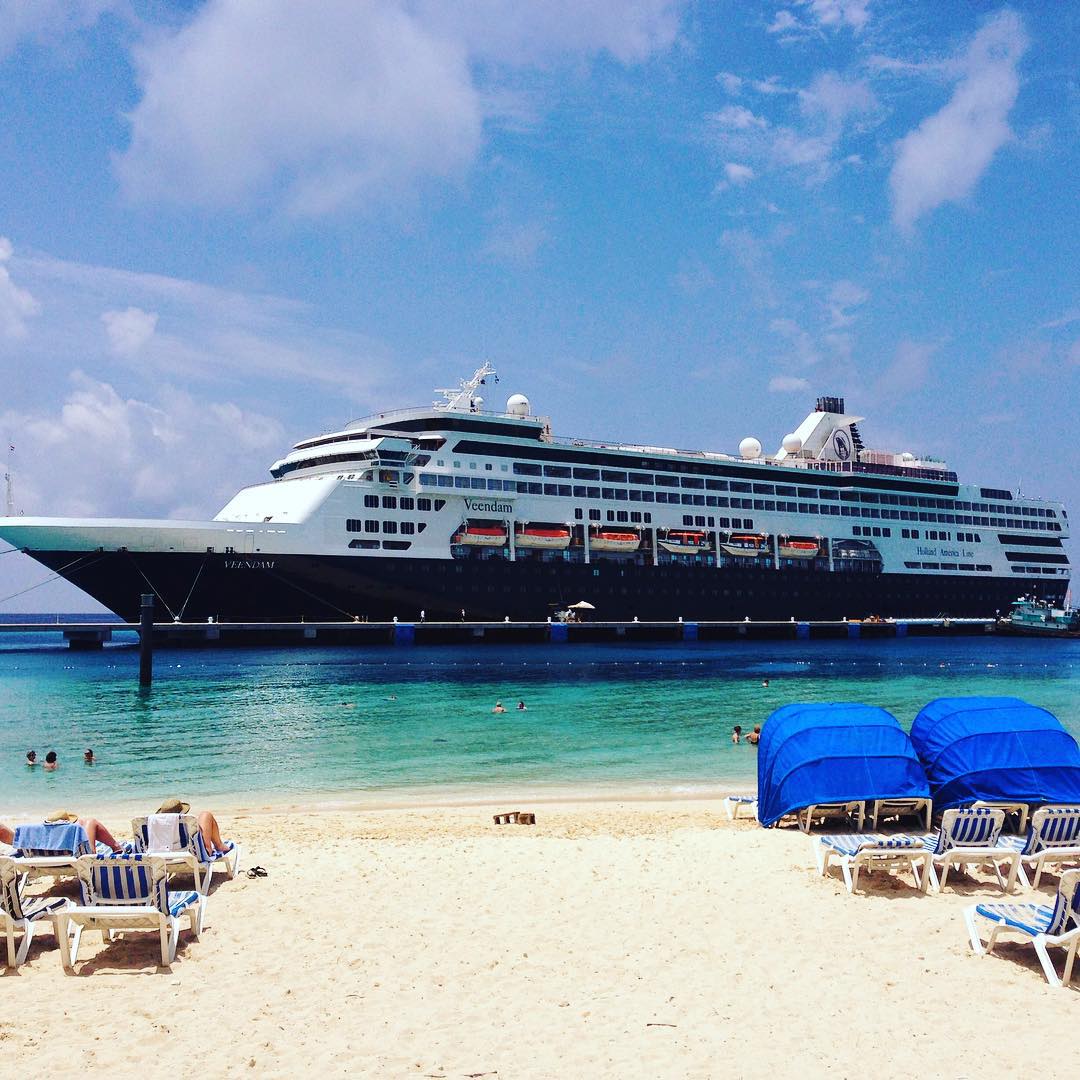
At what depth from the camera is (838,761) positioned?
11.4 meters

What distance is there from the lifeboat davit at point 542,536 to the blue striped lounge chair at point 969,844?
46.5 metres

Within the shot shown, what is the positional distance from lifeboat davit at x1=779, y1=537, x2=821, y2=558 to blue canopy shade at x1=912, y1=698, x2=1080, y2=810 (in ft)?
187

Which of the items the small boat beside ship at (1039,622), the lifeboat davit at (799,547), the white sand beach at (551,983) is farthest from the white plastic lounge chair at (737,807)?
the small boat beside ship at (1039,622)

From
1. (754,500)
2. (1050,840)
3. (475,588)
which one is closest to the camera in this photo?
(1050,840)

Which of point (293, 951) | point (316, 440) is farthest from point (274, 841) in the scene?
point (316, 440)

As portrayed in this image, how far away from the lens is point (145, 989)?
264 inches

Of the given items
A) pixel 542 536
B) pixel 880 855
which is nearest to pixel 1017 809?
pixel 880 855

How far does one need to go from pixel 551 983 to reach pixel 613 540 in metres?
52.4

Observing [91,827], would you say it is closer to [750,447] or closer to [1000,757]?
[1000,757]

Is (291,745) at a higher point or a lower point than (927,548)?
lower

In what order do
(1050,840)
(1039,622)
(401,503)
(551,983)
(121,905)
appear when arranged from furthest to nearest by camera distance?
(1039,622)
(401,503)
(1050,840)
(121,905)
(551,983)

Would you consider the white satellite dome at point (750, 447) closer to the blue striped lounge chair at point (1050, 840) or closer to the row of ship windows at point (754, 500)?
the row of ship windows at point (754, 500)

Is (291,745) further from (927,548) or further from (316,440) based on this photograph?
(927,548)

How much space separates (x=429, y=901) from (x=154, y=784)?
33.2ft
